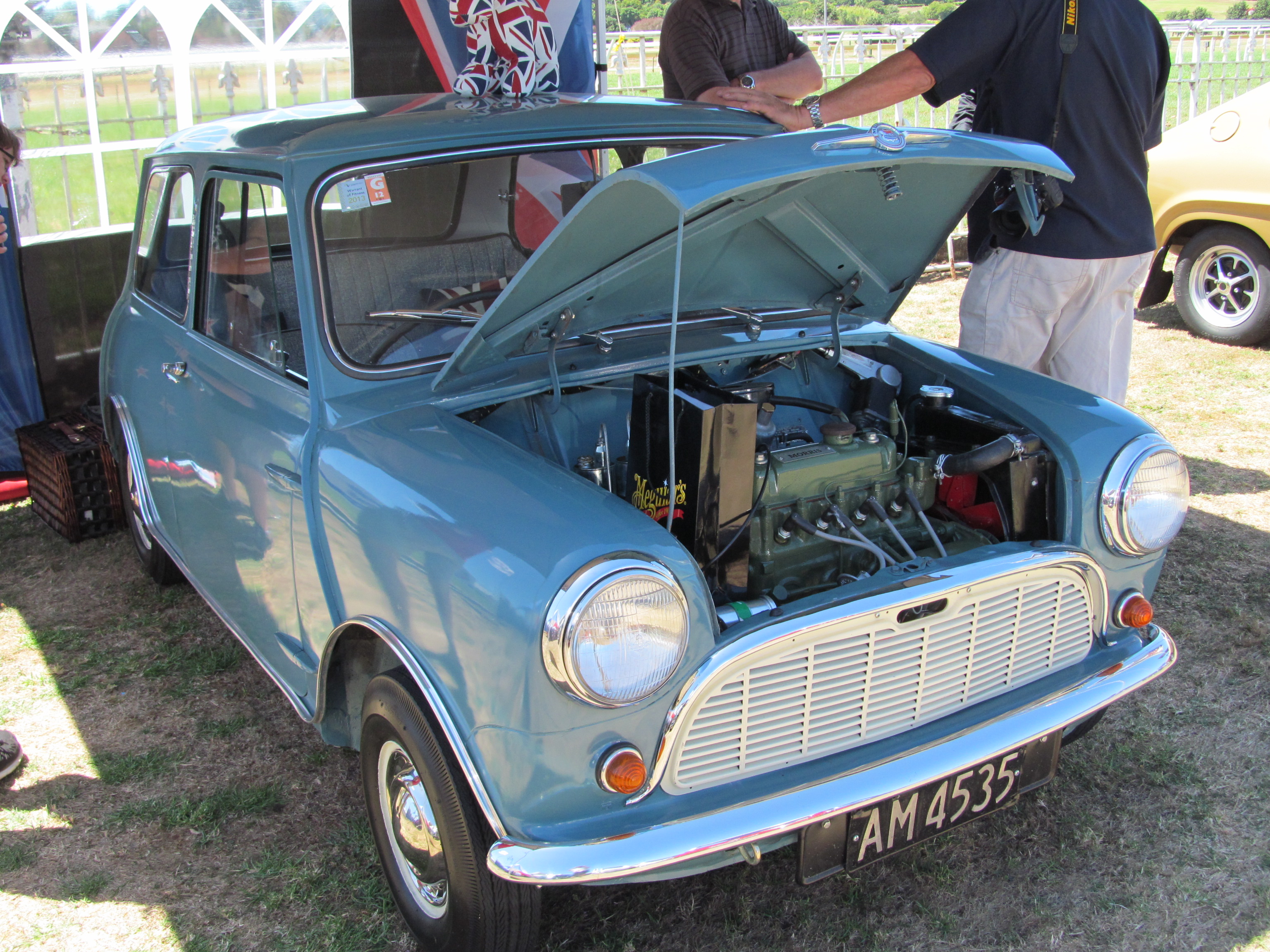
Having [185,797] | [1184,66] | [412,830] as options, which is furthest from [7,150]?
[1184,66]

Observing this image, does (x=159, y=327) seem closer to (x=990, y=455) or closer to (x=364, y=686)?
(x=364, y=686)

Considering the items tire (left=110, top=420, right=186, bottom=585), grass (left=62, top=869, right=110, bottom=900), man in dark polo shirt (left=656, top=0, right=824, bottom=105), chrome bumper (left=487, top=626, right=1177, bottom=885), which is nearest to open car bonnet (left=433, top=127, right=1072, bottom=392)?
chrome bumper (left=487, top=626, right=1177, bottom=885)

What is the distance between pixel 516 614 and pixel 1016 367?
1.72m

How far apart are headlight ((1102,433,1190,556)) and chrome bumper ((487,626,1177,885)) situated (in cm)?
38

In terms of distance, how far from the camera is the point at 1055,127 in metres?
3.31

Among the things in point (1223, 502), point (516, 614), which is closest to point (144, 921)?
point (516, 614)

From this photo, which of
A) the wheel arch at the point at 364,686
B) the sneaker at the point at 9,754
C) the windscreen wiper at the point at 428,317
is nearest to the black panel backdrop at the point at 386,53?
the windscreen wiper at the point at 428,317

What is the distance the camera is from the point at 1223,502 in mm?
4555

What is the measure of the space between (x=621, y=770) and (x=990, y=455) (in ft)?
3.81

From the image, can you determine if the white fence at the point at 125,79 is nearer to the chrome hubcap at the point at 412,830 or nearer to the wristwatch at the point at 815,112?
the wristwatch at the point at 815,112

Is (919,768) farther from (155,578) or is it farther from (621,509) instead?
(155,578)

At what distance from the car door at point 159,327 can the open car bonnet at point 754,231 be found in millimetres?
1272

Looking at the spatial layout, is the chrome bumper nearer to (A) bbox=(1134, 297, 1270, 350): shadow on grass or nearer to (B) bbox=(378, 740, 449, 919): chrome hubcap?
(B) bbox=(378, 740, 449, 919): chrome hubcap

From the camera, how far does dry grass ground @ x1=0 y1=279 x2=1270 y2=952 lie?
236 cm
